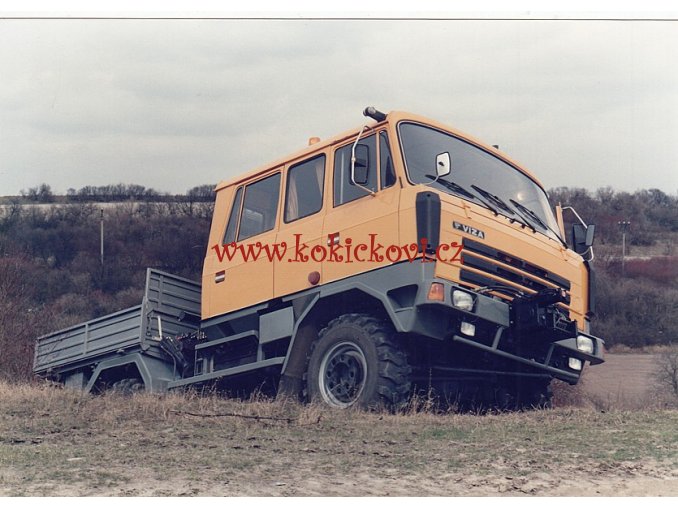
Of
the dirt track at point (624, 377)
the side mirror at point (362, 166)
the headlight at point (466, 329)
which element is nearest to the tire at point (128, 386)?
the side mirror at point (362, 166)

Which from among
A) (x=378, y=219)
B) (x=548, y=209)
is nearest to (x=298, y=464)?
(x=378, y=219)

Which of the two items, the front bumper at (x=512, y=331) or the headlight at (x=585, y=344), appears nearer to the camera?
the front bumper at (x=512, y=331)

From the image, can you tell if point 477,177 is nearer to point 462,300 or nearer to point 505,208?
point 505,208

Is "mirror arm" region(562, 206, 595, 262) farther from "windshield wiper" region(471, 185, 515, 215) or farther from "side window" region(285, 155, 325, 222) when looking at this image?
"side window" region(285, 155, 325, 222)

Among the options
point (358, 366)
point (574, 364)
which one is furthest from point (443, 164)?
point (574, 364)

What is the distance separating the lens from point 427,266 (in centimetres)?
823

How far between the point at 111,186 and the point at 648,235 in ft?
26.1

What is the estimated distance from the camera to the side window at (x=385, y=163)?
881 cm

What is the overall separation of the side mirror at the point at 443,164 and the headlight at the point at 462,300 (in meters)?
1.20

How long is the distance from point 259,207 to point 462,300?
10.8ft

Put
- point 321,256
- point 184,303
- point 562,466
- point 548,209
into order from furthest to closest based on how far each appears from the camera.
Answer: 1. point 184,303
2. point 548,209
3. point 321,256
4. point 562,466

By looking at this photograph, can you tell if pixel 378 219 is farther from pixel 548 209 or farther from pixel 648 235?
pixel 648 235

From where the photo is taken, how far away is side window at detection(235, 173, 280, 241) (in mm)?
10305

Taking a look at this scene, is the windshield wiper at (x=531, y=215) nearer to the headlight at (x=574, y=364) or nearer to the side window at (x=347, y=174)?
the headlight at (x=574, y=364)
